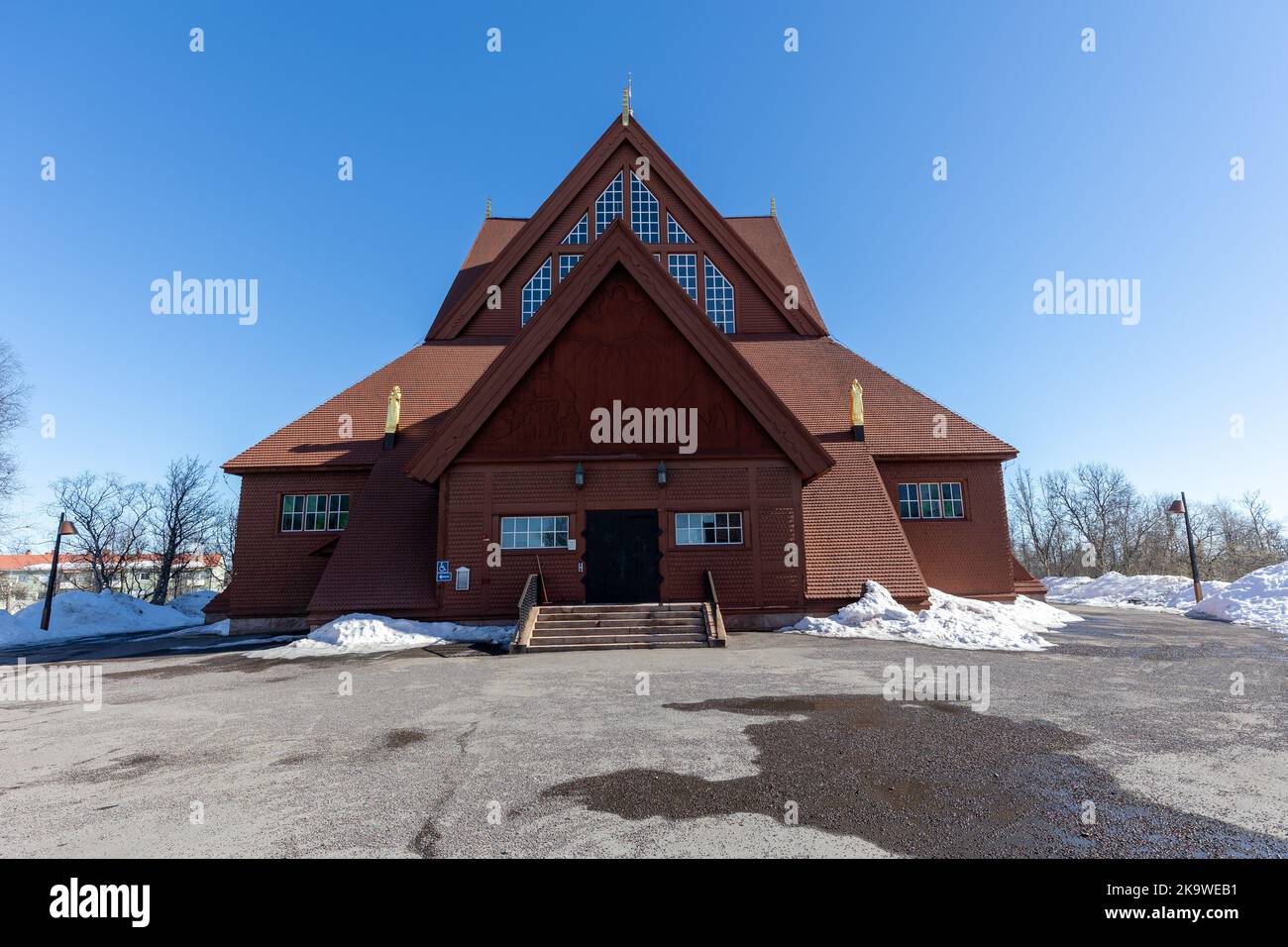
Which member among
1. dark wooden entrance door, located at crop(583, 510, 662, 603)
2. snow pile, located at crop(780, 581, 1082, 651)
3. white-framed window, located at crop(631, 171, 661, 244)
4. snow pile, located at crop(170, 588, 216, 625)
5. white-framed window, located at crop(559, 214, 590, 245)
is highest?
white-framed window, located at crop(631, 171, 661, 244)

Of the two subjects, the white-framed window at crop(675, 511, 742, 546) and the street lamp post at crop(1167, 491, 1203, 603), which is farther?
the street lamp post at crop(1167, 491, 1203, 603)

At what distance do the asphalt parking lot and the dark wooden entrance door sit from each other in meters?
5.58

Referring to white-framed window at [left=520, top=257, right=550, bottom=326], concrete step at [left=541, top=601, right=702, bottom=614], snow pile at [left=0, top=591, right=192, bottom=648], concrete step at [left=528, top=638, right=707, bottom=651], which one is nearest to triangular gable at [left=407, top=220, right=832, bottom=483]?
concrete step at [left=541, top=601, right=702, bottom=614]

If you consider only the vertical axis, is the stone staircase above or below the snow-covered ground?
above

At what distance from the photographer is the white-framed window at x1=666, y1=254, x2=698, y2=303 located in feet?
71.6

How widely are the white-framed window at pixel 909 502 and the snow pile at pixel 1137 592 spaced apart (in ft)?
31.1

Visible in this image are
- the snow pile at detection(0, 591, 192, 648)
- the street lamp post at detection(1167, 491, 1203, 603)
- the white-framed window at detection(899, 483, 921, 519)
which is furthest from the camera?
the street lamp post at detection(1167, 491, 1203, 603)

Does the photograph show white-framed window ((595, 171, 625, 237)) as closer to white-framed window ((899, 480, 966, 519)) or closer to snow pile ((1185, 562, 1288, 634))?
white-framed window ((899, 480, 966, 519))

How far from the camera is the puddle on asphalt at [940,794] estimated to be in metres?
3.42

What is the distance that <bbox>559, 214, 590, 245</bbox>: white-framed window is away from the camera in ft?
71.6

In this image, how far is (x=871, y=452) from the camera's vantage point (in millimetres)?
18688

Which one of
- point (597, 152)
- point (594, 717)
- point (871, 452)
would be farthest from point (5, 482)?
point (871, 452)

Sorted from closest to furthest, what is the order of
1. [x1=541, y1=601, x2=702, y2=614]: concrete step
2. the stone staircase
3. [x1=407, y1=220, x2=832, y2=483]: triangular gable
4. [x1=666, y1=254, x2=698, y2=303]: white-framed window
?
the stone staircase
[x1=541, y1=601, x2=702, y2=614]: concrete step
[x1=407, y1=220, x2=832, y2=483]: triangular gable
[x1=666, y1=254, x2=698, y2=303]: white-framed window
